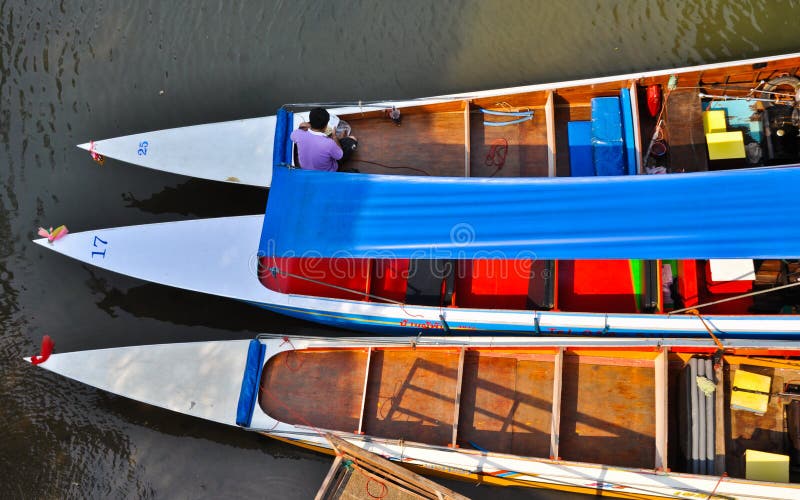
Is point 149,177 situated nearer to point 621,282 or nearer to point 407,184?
point 407,184

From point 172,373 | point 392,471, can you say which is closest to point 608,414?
point 392,471

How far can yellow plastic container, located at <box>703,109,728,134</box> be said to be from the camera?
6.21 meters

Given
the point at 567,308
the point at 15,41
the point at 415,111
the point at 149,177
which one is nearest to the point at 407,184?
the point at 415,111

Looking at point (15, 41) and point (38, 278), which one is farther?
point (15, 41)

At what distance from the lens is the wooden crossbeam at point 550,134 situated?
6168mm

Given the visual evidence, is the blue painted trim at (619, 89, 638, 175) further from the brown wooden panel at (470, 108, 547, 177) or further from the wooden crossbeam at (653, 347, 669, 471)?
the wooden crossbeam at (653, 347, 669, 471)

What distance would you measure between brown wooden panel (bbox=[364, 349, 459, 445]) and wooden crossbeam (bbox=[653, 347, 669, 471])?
215cm

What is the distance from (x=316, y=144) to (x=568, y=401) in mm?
4131

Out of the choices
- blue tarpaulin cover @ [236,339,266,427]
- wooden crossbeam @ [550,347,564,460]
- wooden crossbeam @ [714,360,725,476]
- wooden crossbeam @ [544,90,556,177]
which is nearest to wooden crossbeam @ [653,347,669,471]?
wooden crossbeam @ [714,360,725,476]

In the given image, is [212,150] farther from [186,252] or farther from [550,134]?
[550,134]

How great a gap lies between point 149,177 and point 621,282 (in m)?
7.07

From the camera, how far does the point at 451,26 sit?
8492 mm

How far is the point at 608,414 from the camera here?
227 inches

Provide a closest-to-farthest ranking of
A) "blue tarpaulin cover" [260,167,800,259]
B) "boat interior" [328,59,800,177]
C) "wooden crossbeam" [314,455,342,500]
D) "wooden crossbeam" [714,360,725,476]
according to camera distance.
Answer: "blue tarpaulin cover" [260,167,800,259]
"wooden crossbeam" [314,455,342,500]
"wooden crossbeam" [714,360,725,476]
"boat interior" [328,59,800,177]
